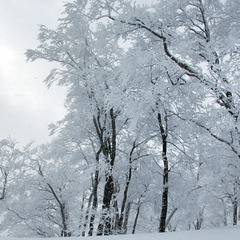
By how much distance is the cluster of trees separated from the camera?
538cm

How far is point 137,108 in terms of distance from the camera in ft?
18.2

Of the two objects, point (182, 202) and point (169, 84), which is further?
point (182, 202)

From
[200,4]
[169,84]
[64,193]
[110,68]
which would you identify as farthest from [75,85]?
[64,193]

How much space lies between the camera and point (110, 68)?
9.38m

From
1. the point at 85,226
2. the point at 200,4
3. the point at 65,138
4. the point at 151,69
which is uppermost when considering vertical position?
the point at 200,4

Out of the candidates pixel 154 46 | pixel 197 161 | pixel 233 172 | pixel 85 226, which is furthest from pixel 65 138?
pixel 233 172

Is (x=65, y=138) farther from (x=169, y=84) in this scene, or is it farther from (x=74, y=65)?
(x=169, y=84)

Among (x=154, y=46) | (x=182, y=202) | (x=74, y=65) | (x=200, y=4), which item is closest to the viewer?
(x=154, y=46)

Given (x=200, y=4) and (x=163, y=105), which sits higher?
(x=200, y=4)

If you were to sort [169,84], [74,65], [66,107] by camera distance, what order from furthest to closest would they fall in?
[66,107] < [74,65] < [169,84]

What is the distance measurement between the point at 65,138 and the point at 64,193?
3701 millimetres

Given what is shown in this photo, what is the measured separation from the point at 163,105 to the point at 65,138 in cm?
675

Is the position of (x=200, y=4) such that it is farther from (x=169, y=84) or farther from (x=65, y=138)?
(x=65, y=138)

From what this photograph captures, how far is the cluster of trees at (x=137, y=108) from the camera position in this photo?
538 centimetres
